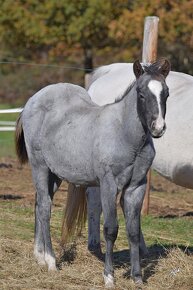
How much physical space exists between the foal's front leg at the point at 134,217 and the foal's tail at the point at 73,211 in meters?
1.10

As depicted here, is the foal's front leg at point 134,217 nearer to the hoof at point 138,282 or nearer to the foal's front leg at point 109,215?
the hoof at point 138,282

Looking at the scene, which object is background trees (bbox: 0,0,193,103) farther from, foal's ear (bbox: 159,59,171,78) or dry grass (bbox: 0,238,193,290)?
foal's ear (bbox: 159,59,171,78)

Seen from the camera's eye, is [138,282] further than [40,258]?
No

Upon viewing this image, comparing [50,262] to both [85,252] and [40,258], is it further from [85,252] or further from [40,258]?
[85,252]

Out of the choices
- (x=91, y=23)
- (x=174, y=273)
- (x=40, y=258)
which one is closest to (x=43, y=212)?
(x=40, y=258)

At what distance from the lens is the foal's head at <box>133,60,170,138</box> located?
5.81 meters

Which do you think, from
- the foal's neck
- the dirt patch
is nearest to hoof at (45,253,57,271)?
the foal's neck

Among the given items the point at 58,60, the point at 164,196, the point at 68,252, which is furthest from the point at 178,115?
the point at 58,60

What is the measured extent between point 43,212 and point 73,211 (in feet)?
1.66

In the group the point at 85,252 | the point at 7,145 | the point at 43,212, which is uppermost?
the point at 43,212

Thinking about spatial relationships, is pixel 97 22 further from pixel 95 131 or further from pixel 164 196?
pixel 95 131

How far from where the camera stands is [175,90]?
827cm

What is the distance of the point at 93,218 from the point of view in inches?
300

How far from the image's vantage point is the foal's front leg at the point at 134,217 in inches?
248
